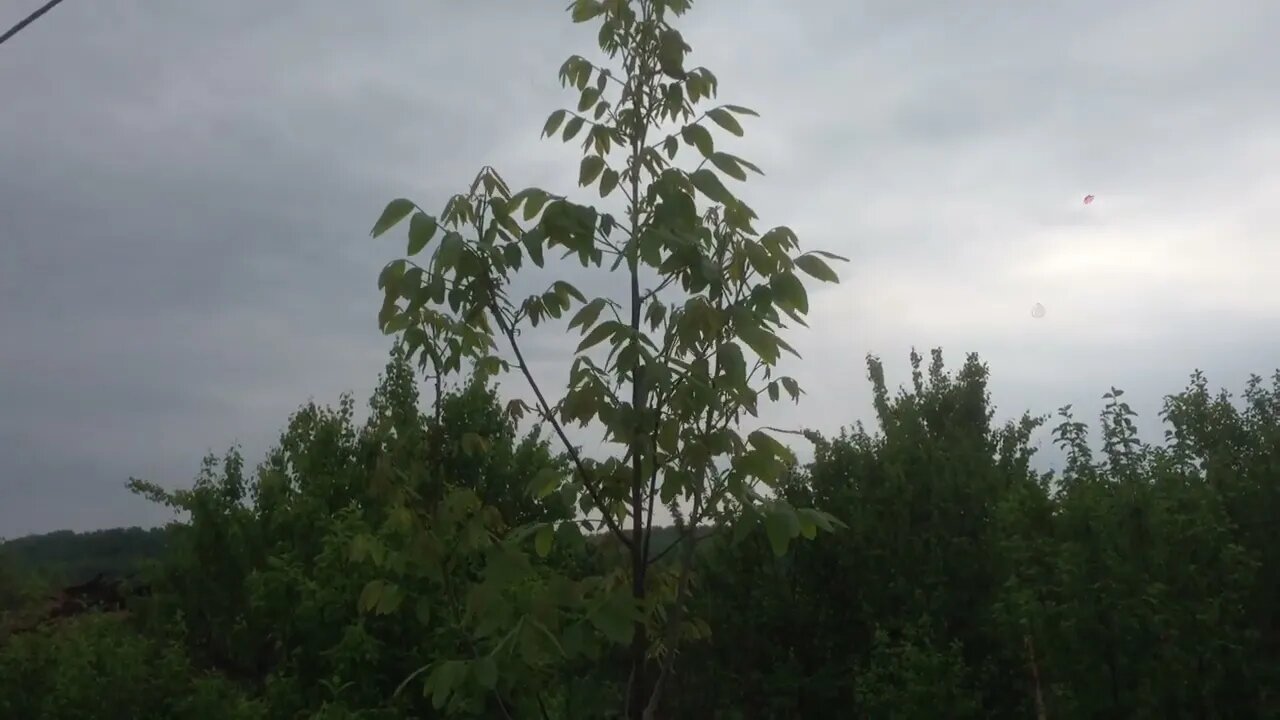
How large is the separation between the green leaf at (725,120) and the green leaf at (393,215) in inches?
35.2

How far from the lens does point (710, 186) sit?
3240 mm

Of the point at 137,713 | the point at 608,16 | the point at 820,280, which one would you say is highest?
the point at 608,16

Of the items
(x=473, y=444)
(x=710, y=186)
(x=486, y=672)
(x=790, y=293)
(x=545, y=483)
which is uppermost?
(x=710, y=186)

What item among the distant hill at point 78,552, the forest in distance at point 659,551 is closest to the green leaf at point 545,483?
the forest in distance at point 659,551

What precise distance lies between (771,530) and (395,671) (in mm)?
12159

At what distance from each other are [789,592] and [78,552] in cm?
2641

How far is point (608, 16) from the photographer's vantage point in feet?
12.2

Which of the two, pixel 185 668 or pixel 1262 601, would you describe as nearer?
pixel 1262 601

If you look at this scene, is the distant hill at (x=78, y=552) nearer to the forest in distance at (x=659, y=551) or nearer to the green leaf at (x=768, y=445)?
the forest in distance at (x=659, y=551)

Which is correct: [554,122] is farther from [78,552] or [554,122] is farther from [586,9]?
[78,552]

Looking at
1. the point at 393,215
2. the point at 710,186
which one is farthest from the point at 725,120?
the point at 393,215

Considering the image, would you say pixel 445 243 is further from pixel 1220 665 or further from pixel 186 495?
pixel 186 495

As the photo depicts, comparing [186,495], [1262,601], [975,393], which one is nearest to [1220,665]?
[1262,601]

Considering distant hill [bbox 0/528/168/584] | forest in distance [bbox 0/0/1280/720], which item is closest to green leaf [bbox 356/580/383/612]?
forest in distance [bbox 0/0/1280/720]
